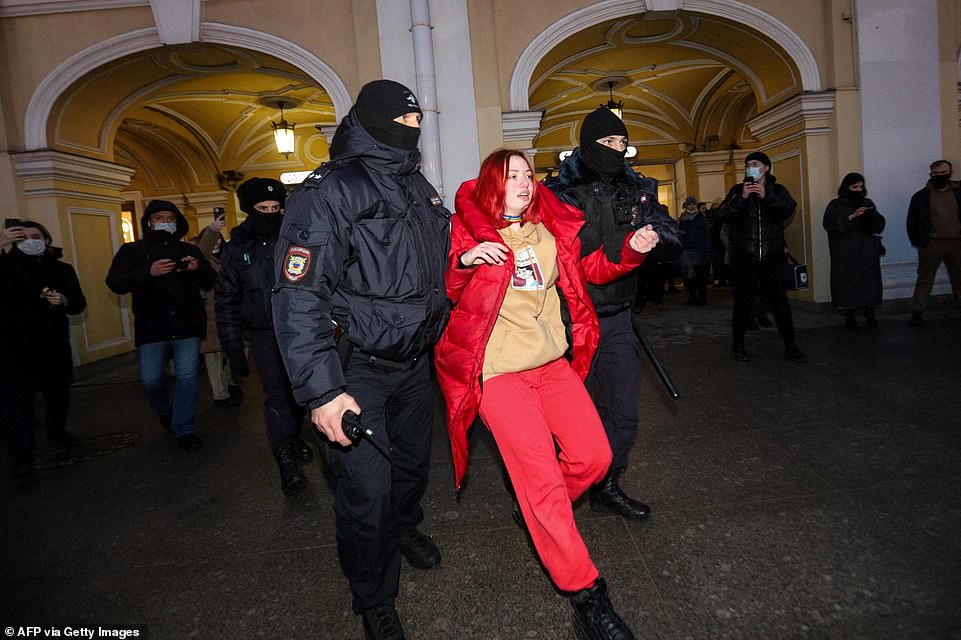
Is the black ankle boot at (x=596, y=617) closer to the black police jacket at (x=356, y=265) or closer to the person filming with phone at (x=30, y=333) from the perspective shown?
the black police jacket at (x=356, y=265)

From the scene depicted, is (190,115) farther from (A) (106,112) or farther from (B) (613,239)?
(B) (613,239)

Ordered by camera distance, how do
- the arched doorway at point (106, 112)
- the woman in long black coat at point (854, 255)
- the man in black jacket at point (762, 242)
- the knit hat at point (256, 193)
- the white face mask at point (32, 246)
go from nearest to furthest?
the knit hat at point (256, 193)
the white face mask at point (32, 246)
the man in black jacket at point (762, 242)
the woman in long black coat at point (854, 255)
the arched doorway at point (106, 112)

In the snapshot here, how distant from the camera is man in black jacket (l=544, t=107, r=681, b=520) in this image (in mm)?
2906

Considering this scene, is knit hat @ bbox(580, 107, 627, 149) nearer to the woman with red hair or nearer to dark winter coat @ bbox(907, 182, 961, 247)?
the woman with red hair

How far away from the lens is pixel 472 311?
7.74ft

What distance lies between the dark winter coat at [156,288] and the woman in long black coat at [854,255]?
6.95m

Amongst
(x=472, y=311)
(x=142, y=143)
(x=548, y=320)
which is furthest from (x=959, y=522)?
(x=142, y=143)

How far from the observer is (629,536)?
2.85 m

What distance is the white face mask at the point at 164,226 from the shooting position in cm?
466

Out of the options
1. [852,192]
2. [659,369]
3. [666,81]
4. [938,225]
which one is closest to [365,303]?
[659,369]

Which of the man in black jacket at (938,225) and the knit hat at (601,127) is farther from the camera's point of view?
the man in black jacket at (938,225)

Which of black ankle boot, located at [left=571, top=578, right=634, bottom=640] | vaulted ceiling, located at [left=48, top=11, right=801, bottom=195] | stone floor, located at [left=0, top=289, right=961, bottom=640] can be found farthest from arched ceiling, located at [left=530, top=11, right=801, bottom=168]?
black ankle boot, located at [left=571, top=578, right=634, bottom=640]

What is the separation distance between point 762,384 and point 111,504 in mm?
4827

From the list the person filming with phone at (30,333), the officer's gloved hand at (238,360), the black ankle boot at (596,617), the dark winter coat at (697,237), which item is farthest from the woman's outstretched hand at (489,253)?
the dark winter coat at (697,237)
